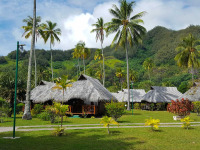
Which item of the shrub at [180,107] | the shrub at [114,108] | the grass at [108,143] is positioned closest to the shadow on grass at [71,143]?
the grass at [108,143]

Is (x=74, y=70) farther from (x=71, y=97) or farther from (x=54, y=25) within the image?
(x=71, y=97)

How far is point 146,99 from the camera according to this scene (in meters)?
47.4

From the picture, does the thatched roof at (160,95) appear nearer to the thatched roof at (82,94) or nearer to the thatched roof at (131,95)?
the thatched roof at (131,95)

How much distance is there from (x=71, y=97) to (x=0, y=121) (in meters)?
9.25

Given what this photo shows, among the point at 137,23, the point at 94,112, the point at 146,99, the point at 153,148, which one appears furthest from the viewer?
the point at 146,99

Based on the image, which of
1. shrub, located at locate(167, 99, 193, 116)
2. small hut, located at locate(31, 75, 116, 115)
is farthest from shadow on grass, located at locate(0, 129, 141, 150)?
small hut, located at locate(31, 75, 116, 115)

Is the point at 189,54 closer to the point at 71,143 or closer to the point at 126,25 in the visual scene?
the point at 126,25

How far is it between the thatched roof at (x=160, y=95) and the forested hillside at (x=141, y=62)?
91.8 feet

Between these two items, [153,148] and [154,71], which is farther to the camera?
[154,71]

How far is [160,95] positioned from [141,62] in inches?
3363

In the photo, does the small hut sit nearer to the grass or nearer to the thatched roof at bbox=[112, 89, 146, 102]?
the grass

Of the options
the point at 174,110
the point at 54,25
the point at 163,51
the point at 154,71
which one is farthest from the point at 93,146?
the point at 163,51

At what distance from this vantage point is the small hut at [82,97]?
27031mm

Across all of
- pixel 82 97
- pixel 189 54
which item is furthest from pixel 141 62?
pixel 82 97
